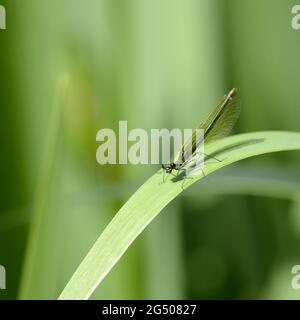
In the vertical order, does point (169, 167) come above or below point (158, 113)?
below

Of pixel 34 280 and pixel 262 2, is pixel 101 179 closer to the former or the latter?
pixel 34 280

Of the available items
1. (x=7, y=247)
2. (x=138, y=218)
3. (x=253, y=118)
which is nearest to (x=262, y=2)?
(x=253, y=118)

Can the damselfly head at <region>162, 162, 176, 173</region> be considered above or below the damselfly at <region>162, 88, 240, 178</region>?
below

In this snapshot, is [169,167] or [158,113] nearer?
→ [169,167]

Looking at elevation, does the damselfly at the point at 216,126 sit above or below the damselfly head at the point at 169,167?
above
